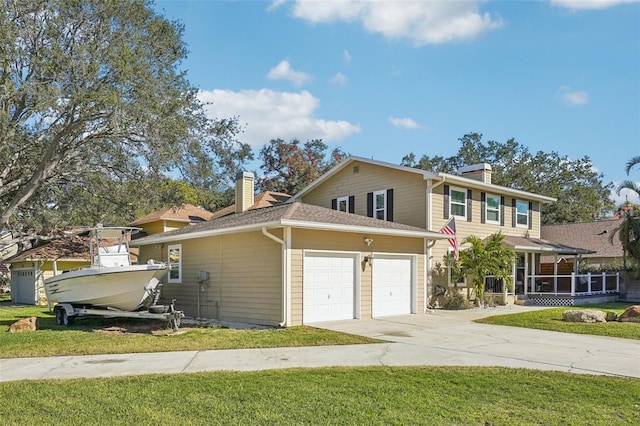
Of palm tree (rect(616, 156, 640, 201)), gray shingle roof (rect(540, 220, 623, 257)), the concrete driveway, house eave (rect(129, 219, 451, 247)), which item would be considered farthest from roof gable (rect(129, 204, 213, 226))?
gray shingle roof (rect(540, 220, 623, 257))

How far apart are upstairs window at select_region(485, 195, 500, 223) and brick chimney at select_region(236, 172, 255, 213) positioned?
10123 millimetres

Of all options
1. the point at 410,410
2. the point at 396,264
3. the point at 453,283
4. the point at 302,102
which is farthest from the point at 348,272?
the point at 302,102

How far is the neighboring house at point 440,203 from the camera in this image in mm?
18812

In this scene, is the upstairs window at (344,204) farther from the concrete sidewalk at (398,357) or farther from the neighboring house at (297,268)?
the concrete sidewalk at (398,357)

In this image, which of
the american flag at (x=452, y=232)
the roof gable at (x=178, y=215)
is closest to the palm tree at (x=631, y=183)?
the american flag at (x=452, y=232)

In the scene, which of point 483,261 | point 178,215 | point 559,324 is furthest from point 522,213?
point 178,215

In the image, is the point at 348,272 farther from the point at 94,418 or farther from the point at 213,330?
the point at 94,418

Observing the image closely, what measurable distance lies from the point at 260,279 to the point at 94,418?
807cm

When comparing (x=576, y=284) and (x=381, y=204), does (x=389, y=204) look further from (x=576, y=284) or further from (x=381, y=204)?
(x=576, y=284)

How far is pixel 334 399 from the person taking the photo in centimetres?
597

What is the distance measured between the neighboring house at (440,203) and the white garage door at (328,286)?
204 inches

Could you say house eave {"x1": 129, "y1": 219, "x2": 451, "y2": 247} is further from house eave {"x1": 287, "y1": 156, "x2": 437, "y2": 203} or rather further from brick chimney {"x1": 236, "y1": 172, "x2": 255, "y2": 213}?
brick chimney {"x1": 236, "y1": 172, "x2": 255, "y2": 213}

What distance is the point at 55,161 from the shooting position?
19344 millimetres

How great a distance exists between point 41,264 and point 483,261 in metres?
21.1
